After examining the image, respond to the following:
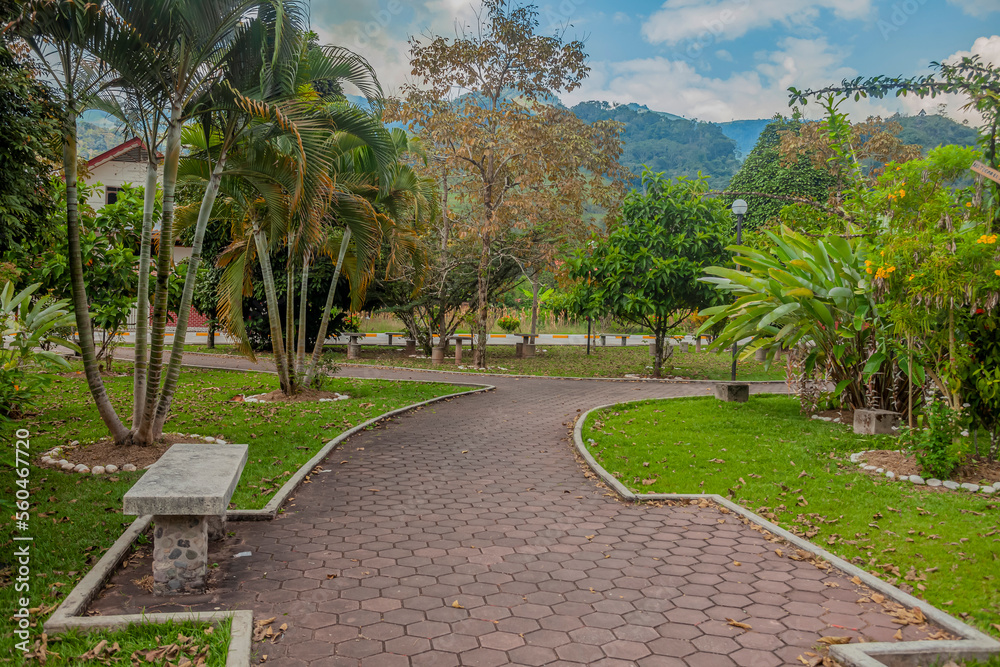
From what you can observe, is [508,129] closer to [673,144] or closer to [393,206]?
[393,206]

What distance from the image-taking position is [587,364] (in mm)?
22172

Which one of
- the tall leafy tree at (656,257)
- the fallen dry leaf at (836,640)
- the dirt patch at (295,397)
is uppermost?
the tall leafy tree at (656,257)

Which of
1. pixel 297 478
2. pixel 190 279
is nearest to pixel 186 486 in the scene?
pixel 297 478

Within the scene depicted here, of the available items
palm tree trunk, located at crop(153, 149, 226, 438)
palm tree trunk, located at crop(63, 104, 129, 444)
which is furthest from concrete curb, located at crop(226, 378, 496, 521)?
palm tree trunk, located at crop(63, 104, 129, 444)

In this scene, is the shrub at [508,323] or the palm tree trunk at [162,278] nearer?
the palm tree trunk at [162,278]

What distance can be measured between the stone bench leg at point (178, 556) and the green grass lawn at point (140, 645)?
0.54m

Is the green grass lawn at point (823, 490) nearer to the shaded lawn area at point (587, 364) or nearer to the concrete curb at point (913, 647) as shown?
the concrete curb at point (913, 647)

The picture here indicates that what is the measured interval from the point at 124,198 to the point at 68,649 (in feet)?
40.0

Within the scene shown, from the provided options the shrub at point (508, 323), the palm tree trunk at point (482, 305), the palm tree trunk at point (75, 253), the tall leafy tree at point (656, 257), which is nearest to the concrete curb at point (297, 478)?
the palm tree trunk at point (75, 253)

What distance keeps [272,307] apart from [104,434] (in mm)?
3577

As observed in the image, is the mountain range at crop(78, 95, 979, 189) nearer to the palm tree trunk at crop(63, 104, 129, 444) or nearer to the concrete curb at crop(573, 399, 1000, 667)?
the palm tree trunk at crop(63, 104, 129, 444)

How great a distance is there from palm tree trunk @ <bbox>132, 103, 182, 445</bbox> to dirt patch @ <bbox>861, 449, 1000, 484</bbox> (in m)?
8.18

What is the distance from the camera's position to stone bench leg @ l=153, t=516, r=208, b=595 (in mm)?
4336

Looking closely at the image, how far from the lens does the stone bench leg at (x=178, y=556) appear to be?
4336mm
